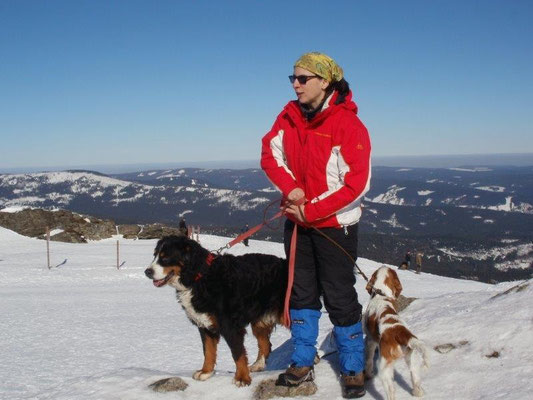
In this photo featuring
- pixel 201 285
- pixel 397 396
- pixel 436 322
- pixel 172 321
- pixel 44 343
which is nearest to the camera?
pixel 397 396

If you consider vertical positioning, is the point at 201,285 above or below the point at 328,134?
below

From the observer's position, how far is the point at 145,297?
17375mm

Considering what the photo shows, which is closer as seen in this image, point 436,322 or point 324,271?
point 324,271

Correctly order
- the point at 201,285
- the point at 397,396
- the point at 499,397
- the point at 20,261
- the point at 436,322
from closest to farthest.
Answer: the point at 499,397, the point at 397,396, the point at 201,285, the point at 436,322, the point at 20,261

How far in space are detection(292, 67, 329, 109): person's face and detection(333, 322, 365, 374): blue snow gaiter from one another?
6.97 feet

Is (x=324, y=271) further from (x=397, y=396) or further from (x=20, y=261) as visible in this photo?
(x=20, y=261)

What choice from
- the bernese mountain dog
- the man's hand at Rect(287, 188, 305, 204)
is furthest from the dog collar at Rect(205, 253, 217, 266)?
the man's hand at Rect(287, 188, 305, 204)

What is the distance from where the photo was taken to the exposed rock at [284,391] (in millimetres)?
4402

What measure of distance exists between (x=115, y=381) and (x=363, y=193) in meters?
3.30

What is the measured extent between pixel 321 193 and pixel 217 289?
1.53 metres

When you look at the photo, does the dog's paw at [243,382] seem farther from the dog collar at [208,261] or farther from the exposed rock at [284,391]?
the dog collar at [208,261]

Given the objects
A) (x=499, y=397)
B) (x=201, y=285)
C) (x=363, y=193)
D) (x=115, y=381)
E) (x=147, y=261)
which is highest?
(x=363, y=193)

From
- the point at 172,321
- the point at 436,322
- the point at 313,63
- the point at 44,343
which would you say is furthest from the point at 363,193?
the point at 172,321

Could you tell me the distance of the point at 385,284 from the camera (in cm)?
493
